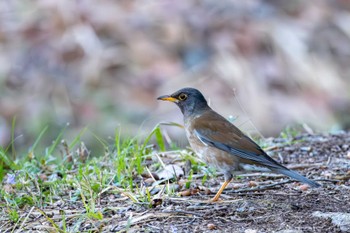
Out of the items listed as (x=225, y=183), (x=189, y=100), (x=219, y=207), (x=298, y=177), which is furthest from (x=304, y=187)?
(x=189, y=100)

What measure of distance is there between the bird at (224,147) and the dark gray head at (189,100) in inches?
2.2

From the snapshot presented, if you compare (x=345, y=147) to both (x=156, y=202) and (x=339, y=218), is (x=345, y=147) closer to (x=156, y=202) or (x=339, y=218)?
(x=339, y=218)

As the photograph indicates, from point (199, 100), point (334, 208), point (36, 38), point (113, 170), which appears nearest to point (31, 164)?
point (113, 170)

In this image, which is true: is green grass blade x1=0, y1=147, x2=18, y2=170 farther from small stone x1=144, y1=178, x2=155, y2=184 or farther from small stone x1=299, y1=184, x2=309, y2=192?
small stone x1=299, y1=184, x2=309, y2=192

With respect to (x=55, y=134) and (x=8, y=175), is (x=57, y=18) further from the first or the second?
(x=8, y=175)

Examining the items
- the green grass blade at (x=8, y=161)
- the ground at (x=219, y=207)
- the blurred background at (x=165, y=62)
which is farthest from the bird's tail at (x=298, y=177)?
the blurred background at (x=165, y=62)

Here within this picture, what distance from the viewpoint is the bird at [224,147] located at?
17.4ft

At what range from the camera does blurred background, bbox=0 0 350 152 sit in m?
9.62

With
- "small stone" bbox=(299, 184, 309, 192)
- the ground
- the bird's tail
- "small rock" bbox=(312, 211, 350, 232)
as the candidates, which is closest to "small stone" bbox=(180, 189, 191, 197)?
the ground

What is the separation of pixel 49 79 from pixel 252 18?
303 centimetres

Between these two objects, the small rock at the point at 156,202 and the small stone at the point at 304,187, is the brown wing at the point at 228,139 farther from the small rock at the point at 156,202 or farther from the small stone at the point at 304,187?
the small rock at the point at 156,202

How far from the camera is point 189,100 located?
6066mm

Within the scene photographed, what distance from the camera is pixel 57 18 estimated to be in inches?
434

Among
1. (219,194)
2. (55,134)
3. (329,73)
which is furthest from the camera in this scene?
(329,73)
